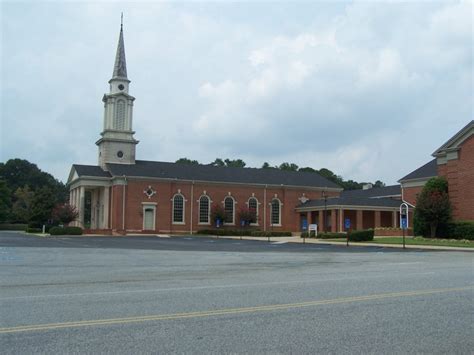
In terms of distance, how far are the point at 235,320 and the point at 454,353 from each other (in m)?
2.96

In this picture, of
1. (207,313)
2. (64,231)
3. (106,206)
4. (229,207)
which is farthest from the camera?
(229,207)

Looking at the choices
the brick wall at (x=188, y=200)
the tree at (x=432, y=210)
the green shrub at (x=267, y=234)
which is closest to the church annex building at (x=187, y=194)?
the brick wall at (x=188, y=200)

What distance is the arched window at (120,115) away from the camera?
6291 cm

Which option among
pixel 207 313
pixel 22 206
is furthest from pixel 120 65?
pixel 207 313

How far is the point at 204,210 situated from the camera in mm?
64250

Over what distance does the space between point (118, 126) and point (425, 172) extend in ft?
114

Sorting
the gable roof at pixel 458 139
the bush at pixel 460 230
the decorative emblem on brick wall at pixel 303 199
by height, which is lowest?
the bush at pixel 460 230

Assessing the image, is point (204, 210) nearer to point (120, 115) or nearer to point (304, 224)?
point (304, 224)

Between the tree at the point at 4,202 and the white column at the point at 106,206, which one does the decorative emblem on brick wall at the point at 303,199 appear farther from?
the tree at the point at 4,202

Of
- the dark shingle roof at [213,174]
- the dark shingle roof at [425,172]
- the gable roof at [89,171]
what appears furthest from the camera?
the dark shingle roof at [213,174]

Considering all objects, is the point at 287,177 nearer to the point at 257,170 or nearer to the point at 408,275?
the point at 257,170

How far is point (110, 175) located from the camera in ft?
200

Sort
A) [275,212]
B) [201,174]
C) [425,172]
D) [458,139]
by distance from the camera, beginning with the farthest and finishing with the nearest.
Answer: [275,212] → [201,174] → [425,172] → [458,139]

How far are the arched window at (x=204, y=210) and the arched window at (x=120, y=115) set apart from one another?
496 inches
